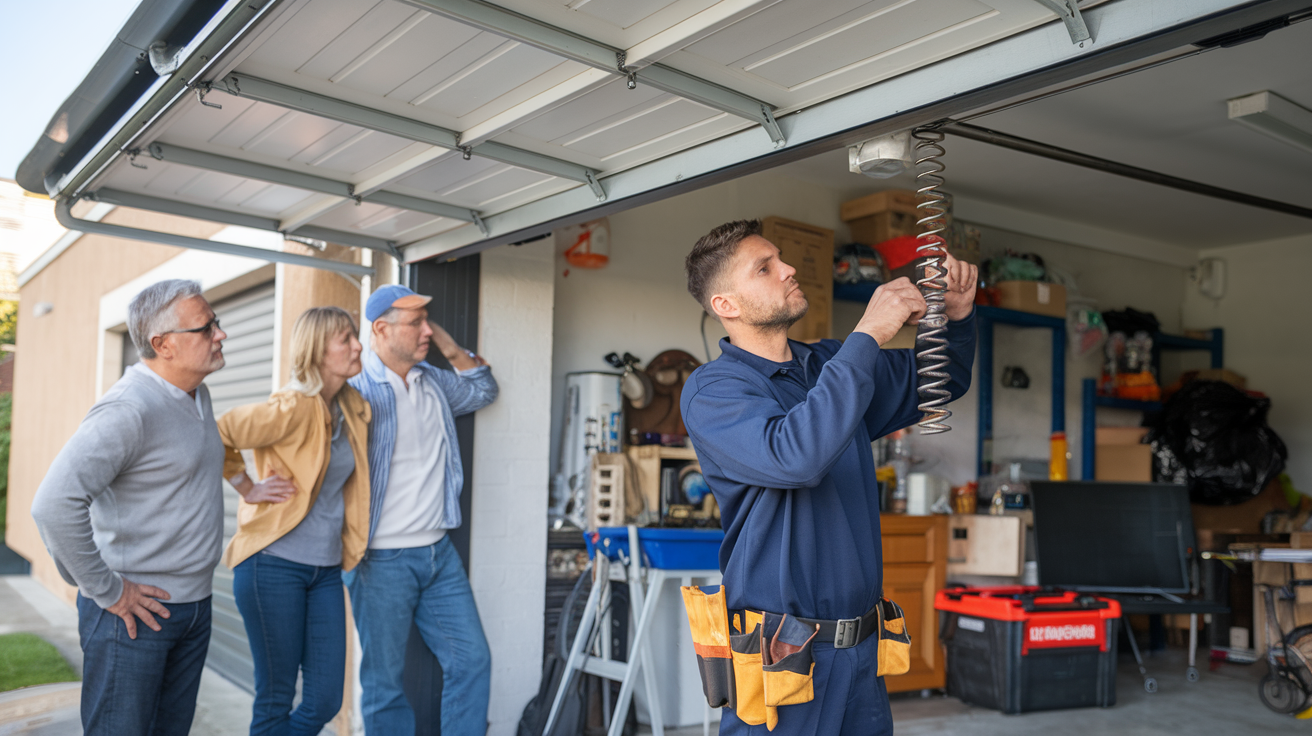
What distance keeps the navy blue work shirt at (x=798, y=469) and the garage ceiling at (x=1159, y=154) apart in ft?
10.4

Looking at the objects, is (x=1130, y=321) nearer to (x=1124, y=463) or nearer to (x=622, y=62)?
(x=1124, y=463)

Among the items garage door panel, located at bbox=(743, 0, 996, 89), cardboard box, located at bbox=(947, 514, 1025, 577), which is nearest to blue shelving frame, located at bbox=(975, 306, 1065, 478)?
cardboard box, located at bbox=(947, 514, 1025, 577)

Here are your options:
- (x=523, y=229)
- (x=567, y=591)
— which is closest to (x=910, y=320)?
(x=523, y=229)

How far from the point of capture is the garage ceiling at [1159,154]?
452 centimetres

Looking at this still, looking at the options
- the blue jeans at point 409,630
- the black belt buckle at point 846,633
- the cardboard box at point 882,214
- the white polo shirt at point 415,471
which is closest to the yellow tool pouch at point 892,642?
the black belt buckle at point 846,633

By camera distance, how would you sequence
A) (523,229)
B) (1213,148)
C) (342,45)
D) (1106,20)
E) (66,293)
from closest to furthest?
(1106,20) → (342,45) → (523,229) → (1213,148) → (66,293)

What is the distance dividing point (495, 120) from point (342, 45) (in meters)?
0.53

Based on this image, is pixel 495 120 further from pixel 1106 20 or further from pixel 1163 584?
pixel 1163 584

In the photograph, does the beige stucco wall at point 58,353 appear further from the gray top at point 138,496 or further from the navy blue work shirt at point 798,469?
the navy blue work shirt at point 798,469

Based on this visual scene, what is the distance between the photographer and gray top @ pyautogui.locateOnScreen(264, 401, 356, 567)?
3.59 metres

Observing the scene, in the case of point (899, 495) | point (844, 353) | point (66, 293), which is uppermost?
point (66, 293)

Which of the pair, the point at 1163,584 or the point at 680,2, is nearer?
the point at 680,2

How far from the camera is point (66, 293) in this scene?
1091cm

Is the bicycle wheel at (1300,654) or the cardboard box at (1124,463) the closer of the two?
the bicycle wheel at (1300,654)
